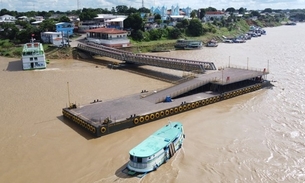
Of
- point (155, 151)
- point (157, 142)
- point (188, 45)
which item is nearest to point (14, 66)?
point (188, 45)

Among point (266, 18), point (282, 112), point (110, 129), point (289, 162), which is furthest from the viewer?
point (266, 18)

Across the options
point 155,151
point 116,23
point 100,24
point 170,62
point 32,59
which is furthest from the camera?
point 100,24

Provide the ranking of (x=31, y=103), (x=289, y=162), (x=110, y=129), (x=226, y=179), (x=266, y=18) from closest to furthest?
(x=226, y=179)
(x=289, y=162)
(x=110, y=129)
(x=31, y=103)
(x=266, y=18)

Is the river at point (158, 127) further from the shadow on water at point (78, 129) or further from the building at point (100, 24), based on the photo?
the building at point (100, 24)

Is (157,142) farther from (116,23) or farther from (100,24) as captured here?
(100,24)

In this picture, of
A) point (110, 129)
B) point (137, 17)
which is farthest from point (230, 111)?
point (137, 17)

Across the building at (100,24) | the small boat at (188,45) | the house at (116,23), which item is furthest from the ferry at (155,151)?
the building at (100,24)

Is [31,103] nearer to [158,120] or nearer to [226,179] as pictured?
[158,120]
